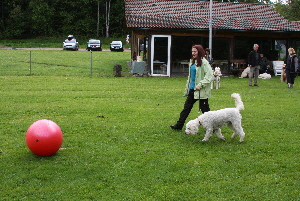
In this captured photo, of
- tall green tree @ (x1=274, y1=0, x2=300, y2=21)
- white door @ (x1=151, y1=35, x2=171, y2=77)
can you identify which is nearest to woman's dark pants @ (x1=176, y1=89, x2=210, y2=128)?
white door @ (x1=151, y1=35, x2=171, y2=77)

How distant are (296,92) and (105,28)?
193 ft

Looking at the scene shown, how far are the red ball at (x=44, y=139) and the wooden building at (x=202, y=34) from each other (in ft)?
56.6

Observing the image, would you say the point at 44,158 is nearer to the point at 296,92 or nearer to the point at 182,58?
the point at 296,92

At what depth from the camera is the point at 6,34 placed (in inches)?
2697

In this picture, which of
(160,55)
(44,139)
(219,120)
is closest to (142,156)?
(44,139)

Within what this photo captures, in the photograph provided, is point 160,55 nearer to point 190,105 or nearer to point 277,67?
point 277,67

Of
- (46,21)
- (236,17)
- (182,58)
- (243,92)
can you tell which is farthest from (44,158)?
(46,21)

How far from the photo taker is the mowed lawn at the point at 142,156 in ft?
19.5

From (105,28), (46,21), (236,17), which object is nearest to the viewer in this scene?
(236,17)

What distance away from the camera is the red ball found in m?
7.18

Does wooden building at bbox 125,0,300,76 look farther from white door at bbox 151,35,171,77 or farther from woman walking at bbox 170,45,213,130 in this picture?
woman walking at bbox 170,45,213,130

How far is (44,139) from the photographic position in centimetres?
718

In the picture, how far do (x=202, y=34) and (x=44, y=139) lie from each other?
20119 millimetres

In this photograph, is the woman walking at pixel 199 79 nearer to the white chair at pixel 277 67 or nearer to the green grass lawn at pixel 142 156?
the green grass lawn at pixel 142 156
